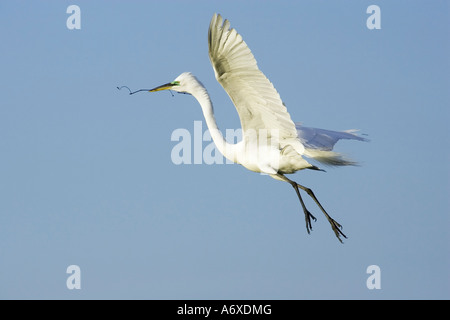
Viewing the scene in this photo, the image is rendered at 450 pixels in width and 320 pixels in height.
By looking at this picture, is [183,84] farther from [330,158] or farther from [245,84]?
[330,158]

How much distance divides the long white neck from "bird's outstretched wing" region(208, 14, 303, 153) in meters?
0.58

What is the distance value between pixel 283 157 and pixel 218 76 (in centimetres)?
161

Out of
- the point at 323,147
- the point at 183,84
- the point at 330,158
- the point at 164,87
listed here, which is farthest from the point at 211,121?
the point at 330,158

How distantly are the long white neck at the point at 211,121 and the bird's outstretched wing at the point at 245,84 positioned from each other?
0.58 meters

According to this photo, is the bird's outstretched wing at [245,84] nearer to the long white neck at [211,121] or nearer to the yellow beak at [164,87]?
the long white neck at [211,121]

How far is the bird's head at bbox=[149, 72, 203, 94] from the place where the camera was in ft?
34.0

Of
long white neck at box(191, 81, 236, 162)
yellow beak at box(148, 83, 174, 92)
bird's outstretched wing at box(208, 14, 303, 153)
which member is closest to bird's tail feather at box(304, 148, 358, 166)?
bird's outstretched wing at box(208, 14, 303, 153)

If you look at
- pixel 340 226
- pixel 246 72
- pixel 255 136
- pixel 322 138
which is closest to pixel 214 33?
pixel 246 72

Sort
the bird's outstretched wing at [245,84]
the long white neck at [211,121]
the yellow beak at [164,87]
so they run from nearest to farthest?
the bird's outstretched wing at [245,84] → the long white neck at [211,121] → the yellow beak at [164,87]

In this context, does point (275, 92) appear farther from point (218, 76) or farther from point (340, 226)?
point (340, 226)

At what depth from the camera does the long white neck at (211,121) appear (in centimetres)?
1029

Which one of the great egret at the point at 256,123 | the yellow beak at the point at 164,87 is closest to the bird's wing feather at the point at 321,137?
the great egret at the point at 256,123

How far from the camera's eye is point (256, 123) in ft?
31.7

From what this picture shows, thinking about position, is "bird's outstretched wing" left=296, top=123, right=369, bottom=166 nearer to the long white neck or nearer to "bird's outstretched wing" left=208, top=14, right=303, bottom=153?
"bird's outstretched wing" left=208, top=14, right=303, bottom=153
